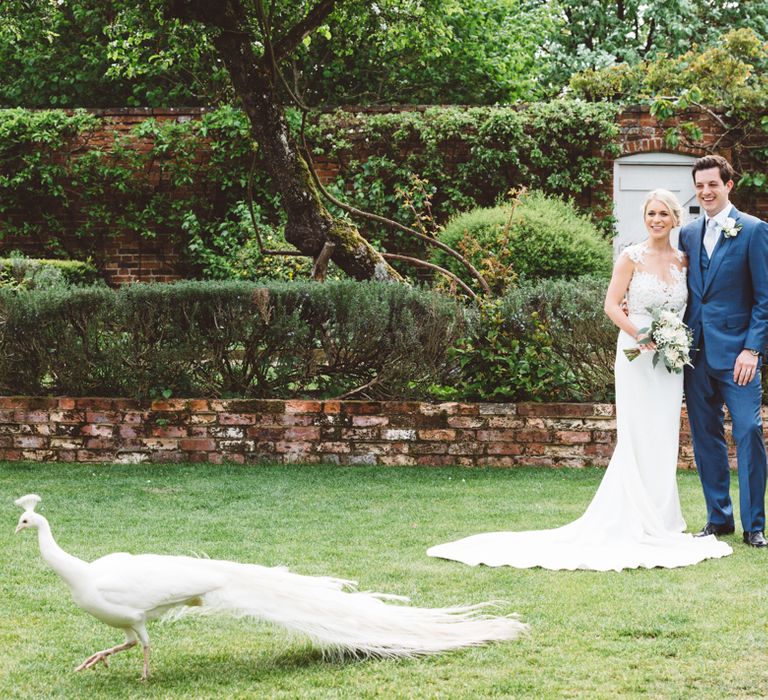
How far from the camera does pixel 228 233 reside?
14867mm

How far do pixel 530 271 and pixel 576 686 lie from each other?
873 cm

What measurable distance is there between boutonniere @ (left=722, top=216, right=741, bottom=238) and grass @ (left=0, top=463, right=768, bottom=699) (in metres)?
1.78

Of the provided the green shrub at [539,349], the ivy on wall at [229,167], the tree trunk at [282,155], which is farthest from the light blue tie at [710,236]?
the ivy on wall at [229,167]

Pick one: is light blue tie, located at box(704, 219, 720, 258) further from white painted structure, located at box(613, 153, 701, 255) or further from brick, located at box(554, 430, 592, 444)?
white painted structure, located at box(613, 153, 701, 255)

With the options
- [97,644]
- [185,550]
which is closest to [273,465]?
[185,550]

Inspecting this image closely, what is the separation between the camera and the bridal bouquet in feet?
19.7

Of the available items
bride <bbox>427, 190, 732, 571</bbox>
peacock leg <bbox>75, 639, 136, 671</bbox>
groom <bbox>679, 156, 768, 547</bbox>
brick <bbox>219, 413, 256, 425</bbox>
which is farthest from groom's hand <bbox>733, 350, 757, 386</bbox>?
brick <bbox>219, 413, 256, 425</bbox>

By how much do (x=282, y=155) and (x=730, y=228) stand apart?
17.9ft

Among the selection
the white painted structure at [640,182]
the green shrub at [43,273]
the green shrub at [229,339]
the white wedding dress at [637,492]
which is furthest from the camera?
the white painted structure at [640,182]

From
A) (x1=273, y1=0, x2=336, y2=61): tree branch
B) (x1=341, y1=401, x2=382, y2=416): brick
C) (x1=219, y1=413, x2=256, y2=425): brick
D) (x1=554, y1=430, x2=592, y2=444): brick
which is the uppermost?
(x1=273, y1=0, x2=336, y2=61): tree branch

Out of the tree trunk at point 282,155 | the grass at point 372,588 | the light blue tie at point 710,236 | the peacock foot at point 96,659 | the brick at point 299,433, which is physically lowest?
the grass at point 372,588

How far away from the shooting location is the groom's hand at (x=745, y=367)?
19.2 ft

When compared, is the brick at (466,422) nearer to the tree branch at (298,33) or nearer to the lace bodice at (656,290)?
the lace bodice at (656,290)

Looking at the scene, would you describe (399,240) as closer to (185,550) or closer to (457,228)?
(457,228)
